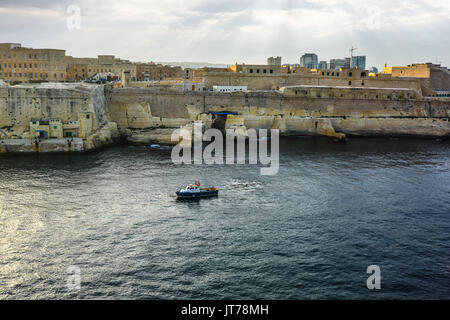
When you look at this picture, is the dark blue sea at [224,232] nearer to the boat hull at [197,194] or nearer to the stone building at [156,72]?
the boat hull at [197,194]

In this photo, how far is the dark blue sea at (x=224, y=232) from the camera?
861 inches

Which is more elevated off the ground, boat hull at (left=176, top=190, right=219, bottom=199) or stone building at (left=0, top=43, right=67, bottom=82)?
stone building at (left=0, top=43, right=67, bottom=82)

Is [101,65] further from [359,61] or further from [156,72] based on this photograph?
[359,61]

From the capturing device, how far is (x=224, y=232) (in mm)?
28359

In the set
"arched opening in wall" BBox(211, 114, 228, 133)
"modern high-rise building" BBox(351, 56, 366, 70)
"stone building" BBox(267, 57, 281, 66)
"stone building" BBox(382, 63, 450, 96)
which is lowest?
"arched opening in wall" BBox(211, 114, 228, 133)

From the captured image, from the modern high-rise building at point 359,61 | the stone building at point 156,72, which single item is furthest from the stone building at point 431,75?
the modern high-rise building at point 359,61

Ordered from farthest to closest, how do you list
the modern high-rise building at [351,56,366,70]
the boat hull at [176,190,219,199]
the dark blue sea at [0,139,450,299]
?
the modern high-rise building at [351,56,366,70] < the boat hull at [176,190,219,199] < the dark blue sea at [0,139,450,299]

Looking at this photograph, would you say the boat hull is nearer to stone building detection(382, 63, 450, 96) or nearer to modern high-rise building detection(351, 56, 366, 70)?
stone building detection(382, 63, 450, 96)

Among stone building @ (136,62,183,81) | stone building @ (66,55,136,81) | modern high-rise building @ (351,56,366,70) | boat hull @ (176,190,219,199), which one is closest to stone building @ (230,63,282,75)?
stone building @ (136,62,183,81)

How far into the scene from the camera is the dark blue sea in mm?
21859

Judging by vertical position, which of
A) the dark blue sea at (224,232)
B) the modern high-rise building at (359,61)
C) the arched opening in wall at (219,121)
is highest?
the modern high-rise building at (359,61)

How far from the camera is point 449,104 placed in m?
79.2
